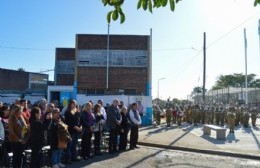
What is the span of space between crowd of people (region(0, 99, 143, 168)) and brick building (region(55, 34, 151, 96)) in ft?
62.5

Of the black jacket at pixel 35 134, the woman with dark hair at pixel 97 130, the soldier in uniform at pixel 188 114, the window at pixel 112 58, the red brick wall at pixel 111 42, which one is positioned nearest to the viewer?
the black jacket at pixel 35 134

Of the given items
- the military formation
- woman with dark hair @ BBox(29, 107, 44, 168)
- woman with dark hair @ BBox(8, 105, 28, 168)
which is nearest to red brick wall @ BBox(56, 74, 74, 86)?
the military formation

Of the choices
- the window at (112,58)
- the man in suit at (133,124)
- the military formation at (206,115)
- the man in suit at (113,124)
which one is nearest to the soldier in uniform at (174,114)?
the military formation at (206,115)

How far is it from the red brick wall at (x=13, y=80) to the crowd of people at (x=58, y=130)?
46.0 metres

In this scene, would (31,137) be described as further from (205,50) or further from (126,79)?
(205,50)

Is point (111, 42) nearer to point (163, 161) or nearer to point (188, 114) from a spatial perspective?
point (188, 114)

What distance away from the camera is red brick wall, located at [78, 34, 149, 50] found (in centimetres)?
3425

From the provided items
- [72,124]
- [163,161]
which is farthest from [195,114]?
[72,124]

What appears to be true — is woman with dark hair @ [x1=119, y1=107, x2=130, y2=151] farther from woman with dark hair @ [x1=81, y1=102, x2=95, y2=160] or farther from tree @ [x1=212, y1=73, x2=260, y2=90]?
tree @ [x1=212, y1=73, x2=260, y2=90]

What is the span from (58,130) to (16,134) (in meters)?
1.34

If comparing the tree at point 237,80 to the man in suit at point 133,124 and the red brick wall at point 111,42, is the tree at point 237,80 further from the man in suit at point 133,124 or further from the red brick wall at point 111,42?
the man in suit at point 133,124

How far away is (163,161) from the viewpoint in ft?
39.8

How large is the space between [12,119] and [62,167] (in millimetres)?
2197

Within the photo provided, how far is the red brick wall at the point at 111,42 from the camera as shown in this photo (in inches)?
1348
